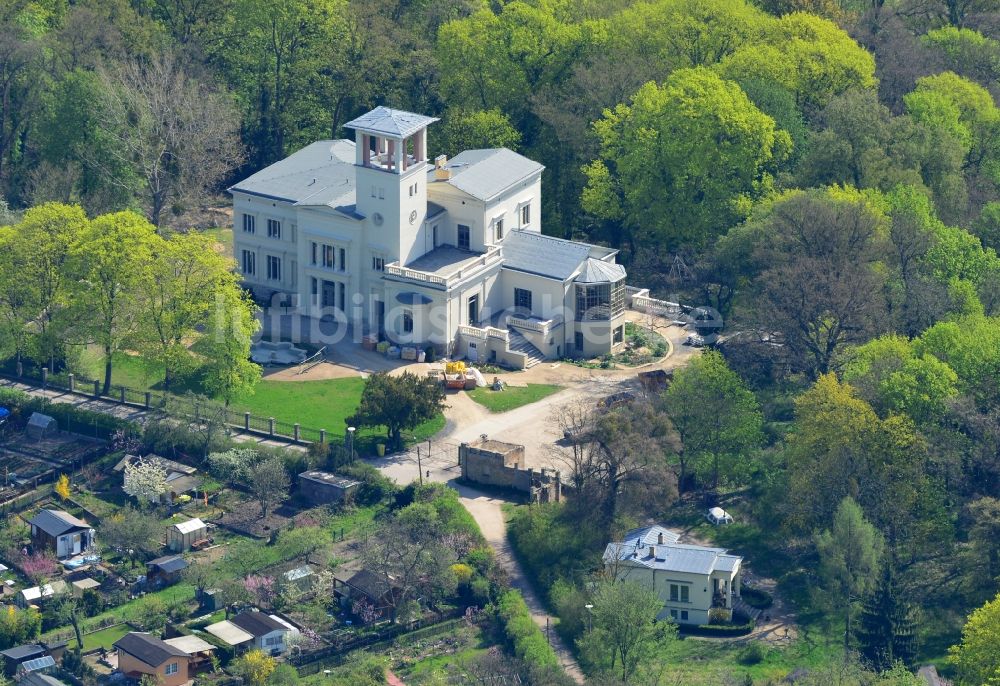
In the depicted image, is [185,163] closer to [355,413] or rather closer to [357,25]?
[357,25]

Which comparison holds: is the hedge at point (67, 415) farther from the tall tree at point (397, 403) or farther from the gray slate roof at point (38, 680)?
the gray slate roof at point (38, 680)

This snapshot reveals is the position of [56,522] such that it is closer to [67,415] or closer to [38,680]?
[67,415]

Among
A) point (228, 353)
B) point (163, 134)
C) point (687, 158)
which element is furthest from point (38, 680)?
point (687, 158)

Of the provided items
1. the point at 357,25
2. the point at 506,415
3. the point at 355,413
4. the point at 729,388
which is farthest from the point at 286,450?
the point at 357,25

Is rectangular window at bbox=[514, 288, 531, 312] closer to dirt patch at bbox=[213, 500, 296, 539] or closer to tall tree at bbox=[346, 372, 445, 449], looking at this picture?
tall tree at bbox=[346, 372, 445, 449]

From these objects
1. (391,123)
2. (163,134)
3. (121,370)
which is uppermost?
(391,123)
